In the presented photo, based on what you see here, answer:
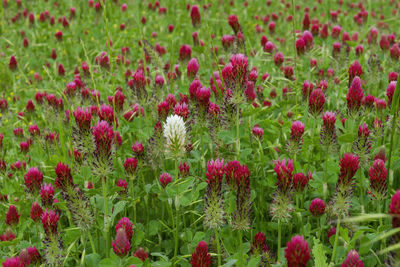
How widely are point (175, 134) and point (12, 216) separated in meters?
1.13

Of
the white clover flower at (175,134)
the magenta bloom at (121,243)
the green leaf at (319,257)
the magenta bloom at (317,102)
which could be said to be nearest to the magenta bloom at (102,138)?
the white clover flower at (175,134)

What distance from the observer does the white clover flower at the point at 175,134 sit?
1944 millimetres

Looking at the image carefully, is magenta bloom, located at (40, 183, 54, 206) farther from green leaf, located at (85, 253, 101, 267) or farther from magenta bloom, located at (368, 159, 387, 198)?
magenta bloom, located at (368, 159, 387, 198)

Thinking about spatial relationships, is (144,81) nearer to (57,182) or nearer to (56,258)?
(57,182)

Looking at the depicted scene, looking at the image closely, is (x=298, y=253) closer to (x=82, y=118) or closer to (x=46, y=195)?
(x=82, y=118)

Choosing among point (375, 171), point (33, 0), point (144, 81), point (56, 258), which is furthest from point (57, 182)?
point (33, 0)

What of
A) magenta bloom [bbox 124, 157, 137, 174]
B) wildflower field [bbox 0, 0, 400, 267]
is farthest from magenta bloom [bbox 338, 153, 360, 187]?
magenta bloom [bbox 124, 157, 137, 174]

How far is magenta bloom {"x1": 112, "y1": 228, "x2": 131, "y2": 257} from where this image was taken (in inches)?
70.6

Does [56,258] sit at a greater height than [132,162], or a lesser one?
lesser

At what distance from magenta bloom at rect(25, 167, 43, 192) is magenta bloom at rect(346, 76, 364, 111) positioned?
170 cm

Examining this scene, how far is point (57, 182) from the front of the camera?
6.91 ft

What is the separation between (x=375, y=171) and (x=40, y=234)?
1767 millimetres

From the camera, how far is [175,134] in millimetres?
1947

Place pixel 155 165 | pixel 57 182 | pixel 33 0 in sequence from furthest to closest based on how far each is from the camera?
pixel 33 0
pixel 155 165
pixel 57 182
